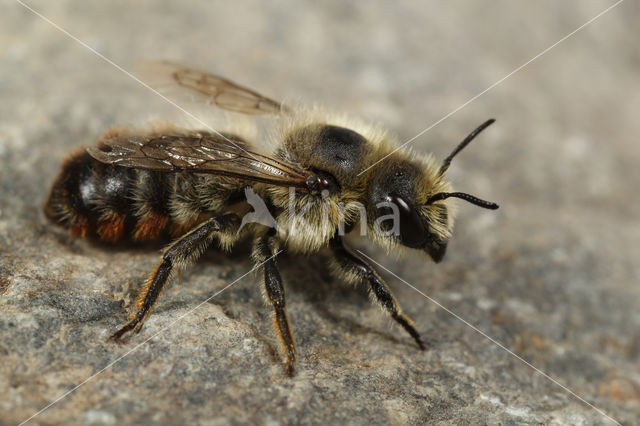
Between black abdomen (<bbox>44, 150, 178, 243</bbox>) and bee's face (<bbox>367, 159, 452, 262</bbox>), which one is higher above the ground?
bee's face (<bbox>367, 159, 452, 262</bbox>)

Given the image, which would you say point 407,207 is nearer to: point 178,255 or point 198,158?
point 198,158

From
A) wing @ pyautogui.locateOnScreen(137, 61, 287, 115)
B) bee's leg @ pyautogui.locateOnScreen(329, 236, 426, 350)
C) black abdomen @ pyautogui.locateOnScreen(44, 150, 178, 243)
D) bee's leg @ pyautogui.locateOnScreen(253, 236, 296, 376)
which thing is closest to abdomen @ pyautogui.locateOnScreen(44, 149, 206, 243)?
black abdomen @ pyautogui.locateOnScreen(44, 150, 178, 243)

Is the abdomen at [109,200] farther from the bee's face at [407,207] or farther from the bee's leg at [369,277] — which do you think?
the bee's face at [407,207]

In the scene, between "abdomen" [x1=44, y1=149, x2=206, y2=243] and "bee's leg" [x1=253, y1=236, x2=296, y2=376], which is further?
"abdomen" [x1=44, y1=149, x2=206, y2=243]

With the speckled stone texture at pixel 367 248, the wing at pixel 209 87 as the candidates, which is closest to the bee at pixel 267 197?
the speckled stone texture at pixel 367 248

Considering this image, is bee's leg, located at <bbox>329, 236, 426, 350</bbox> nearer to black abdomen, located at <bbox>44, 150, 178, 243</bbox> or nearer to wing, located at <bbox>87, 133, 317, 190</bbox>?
wing, located at <bbox>87, 133, 317, 190</bbox>

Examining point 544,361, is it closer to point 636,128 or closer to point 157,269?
point 157,269

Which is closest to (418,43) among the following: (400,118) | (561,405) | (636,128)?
(400,118)
